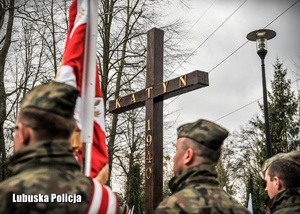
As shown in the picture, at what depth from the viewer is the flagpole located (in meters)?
2.75

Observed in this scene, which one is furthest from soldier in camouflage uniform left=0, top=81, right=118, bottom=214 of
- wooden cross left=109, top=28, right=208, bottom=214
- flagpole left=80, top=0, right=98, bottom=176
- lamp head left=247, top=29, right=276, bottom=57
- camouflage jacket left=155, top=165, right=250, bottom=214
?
lamp head left=247, top=29, right=276, bottom=57

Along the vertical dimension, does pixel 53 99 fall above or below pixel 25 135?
above

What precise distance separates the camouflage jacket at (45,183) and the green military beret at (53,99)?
16 cm

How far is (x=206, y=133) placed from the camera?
2.54m

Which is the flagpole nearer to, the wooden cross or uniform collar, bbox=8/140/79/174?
→ uniform collar, bbox=8/140/79/174

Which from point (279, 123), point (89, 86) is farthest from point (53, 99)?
point (279, 123)

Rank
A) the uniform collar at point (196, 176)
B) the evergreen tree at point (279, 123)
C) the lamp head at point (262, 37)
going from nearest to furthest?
the uniform collar at point (196, 176) < the lamp head at point (262, 37) < the evergreen tree at point (279, 123)

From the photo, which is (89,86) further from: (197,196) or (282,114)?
(282,114)

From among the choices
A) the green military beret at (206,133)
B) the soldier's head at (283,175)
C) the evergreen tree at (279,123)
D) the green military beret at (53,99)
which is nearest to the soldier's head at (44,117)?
the green military beret at (53,99)

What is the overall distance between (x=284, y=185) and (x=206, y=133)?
1.16 metres

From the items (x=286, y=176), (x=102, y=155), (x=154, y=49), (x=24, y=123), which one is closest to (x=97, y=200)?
(x=24, y=123)

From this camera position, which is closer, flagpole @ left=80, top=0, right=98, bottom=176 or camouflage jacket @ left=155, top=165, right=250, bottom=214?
camouflage jacket @ left=155, top=165, right=250, bottom=214

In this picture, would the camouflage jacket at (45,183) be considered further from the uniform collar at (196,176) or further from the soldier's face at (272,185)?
the soldier's face at (272,185)

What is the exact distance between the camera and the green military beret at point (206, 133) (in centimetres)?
254
